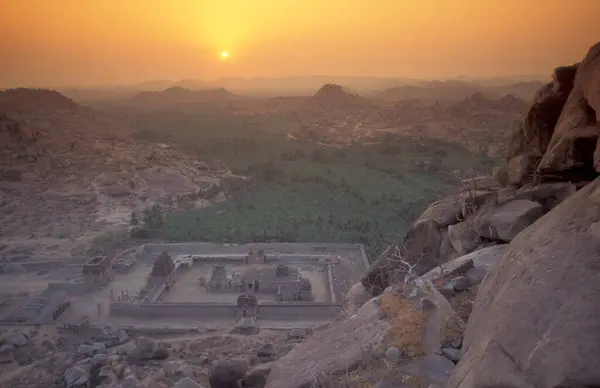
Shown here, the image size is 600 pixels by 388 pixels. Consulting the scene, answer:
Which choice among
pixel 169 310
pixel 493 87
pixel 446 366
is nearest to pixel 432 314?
pixel 446 366

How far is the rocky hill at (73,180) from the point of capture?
2777 cm

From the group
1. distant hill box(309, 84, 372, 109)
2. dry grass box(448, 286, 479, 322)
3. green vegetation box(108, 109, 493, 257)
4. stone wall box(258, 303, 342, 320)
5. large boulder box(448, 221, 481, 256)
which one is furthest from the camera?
distant hill box(309, 84, 372, 109)

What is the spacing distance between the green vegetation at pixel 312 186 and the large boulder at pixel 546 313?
17940 millimetres

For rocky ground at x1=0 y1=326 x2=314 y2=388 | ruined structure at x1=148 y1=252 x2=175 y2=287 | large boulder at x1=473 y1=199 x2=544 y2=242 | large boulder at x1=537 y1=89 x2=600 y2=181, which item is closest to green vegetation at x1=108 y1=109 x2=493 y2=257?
ruined structure at x1=148 y1=252 x2=175 y2=287

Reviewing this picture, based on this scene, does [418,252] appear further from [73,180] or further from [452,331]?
[73,180]

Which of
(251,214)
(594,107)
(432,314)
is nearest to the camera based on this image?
(432,314)

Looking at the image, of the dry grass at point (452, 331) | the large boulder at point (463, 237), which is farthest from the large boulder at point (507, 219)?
the dry grass at point (452, 331)

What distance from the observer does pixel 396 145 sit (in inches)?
2131

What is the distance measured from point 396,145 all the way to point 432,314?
4933 cm

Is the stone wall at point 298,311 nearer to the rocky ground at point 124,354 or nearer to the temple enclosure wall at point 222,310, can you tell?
the temple enclosure wall at point 222,310

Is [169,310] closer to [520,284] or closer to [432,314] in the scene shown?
[432,314]

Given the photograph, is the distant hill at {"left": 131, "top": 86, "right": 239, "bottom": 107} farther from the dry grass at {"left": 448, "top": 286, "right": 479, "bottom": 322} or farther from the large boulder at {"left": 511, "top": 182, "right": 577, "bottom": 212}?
the dry grass at {"left": 448, "top": 286, "right": 479, "bottom": 322}

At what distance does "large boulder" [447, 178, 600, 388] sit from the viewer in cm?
361

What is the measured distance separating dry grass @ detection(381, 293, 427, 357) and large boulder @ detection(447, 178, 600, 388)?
2.42 ft
